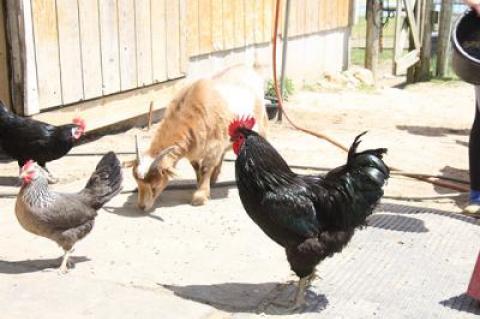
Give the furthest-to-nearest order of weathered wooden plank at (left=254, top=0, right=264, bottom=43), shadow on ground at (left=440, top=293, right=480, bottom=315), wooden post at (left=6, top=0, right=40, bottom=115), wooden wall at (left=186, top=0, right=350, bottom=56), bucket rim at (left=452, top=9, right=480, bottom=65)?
weathered wooden plank at (left=254, top=0, right=264, bottom=43), wooden wall at (left=186, top=0, right=350, bottom=56), wooden post at (left=6, top=0, right=40, bottom=115), bucket rim at (left=452, top=9, right=480, bottom=65), shadow on ground at (left=440, top=293, right=480, bottom=315)

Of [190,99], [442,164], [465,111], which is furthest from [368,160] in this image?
[465,111]

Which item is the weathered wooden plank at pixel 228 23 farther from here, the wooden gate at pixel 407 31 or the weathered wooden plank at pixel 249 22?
the wooden gate at pixel 407 31

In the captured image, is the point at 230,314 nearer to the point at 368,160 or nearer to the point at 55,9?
the point at 368,160

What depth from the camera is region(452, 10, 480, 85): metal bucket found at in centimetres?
545

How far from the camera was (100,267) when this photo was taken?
4.88 m

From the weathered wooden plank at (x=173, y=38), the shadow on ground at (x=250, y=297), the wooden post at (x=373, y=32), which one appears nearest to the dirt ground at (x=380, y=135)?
the wooden post at (x=373, y=32)

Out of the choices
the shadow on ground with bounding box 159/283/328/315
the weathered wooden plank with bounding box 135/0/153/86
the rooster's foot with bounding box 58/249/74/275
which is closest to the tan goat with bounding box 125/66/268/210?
the rooster's foot with bounding box 58/249/74/275

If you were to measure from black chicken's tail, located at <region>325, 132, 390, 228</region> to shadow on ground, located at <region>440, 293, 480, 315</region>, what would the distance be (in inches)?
32.9

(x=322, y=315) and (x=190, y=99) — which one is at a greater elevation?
(x=190, y=99)

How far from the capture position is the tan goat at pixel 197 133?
6.04 metres

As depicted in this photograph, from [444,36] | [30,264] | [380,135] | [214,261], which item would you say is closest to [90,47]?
[30,264]

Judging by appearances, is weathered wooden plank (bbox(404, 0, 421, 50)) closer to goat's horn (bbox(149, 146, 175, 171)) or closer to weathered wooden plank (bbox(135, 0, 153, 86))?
weathered wooden plank (bbox(135, 0, 153, 86))

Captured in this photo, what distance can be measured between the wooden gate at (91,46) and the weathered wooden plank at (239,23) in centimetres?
165

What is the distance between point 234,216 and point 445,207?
204 centimetres
